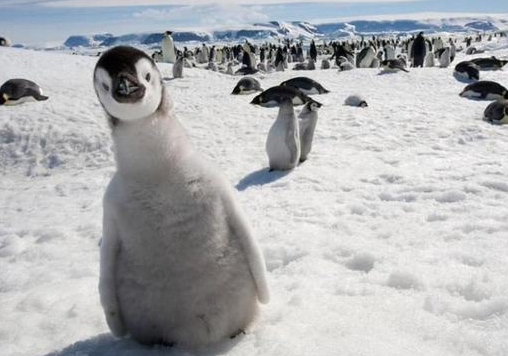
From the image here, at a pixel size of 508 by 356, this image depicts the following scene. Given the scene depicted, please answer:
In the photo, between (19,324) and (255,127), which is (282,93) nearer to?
(255,127)

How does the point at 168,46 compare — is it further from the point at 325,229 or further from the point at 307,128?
the point at 325,229

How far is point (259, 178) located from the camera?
245 inches

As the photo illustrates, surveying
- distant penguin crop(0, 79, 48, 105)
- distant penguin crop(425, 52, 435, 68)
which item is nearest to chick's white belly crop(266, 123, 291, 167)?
distant penguin crop(0, 79, 48, 105)

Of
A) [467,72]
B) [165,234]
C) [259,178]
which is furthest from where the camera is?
[467,72]

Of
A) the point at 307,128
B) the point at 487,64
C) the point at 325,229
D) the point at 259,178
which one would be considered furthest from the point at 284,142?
the point at 487,64

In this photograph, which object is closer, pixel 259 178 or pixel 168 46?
pixel 259 178

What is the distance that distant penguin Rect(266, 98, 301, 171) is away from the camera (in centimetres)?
631

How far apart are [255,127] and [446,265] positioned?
20.9 ft

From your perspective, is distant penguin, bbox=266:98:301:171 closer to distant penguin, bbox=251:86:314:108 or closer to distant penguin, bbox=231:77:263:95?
distant penguin, bbox=251:86:314:108

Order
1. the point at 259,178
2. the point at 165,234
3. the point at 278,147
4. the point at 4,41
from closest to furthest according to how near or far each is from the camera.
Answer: the point at 165,234 → the point at 259,178 → the point at 278,147 → the point at 4,41

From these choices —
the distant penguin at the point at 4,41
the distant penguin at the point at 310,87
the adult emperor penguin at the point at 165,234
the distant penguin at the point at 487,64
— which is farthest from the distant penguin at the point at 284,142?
the distant penguin at the point at 4,41

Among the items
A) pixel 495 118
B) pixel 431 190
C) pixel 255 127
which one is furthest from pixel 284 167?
pixel 495 118

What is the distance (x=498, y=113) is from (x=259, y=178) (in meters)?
5.05

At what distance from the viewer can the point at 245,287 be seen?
89.8 inches
